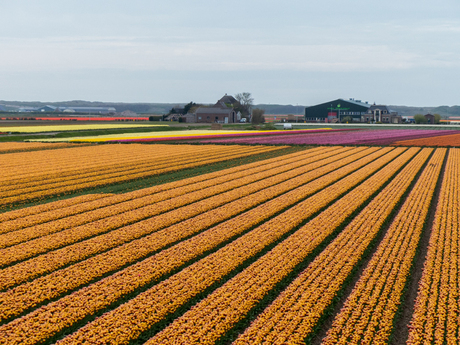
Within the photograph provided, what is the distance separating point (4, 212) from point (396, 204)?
13.9m

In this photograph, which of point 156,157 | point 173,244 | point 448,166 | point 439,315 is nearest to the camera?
point 439,315

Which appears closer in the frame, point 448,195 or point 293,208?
point 293,208

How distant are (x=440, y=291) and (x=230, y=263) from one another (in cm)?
433

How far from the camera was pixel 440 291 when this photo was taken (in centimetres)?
874

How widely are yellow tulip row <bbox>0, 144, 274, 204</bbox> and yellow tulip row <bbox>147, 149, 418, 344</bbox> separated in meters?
11.4

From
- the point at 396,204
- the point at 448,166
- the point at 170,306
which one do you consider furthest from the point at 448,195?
the point at 170,306

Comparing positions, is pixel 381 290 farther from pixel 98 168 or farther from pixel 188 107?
pixel 188 107

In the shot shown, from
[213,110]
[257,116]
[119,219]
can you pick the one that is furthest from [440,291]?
[213,110]

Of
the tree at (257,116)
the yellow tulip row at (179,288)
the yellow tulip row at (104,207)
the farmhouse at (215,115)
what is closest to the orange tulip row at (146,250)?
the yellow tulip row at (179,288)

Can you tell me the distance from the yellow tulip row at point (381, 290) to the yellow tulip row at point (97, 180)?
13.6 meters

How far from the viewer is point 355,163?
96.1ft

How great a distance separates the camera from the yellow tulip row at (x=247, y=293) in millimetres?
6996

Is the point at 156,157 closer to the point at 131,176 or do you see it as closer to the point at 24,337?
the point at 131,176

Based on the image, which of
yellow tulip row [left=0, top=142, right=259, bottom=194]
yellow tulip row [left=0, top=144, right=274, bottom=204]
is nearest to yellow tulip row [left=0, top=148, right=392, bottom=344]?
yellow tulip row [left=0, top=144, right=274, bottom=204]
